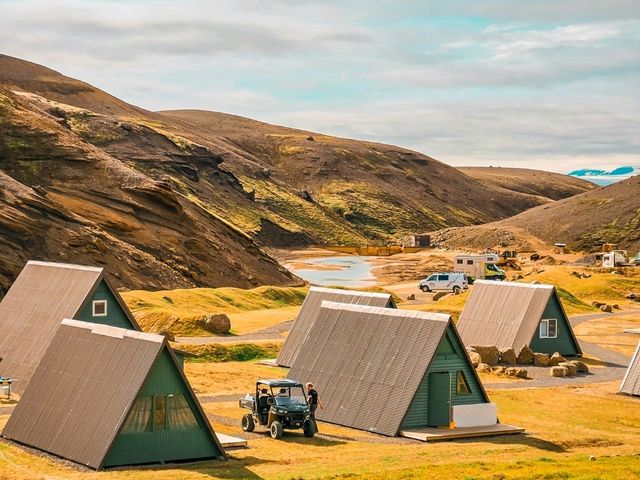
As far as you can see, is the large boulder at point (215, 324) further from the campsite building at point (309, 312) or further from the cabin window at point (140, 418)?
the cabin window at point (140, 418)

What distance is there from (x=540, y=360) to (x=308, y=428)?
95.1ft

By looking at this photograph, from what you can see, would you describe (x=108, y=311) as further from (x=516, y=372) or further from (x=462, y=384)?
(x=516, y=372)

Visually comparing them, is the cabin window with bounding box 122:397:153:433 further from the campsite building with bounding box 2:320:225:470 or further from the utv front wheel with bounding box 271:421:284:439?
the utv front wheel with bounding box 271:421:284:439

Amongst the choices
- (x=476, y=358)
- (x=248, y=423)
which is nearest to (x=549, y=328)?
(x=476, y=358)

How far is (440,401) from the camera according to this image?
44688mm

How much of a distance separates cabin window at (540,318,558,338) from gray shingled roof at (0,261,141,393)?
92.1ft

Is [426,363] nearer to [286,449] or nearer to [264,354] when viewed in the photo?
[286,449]

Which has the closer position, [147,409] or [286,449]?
[147,409]

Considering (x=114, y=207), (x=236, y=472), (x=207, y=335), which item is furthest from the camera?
(x=114, y=207)

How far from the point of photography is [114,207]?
377 feet

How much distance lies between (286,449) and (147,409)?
5.82m

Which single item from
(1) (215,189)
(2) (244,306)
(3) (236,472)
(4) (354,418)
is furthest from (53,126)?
(3) (236,472)

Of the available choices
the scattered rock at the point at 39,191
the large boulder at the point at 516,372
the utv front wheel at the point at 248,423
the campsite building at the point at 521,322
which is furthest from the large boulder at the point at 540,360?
the scattered rock at the point at 39,191

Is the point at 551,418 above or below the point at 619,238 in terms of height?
below
